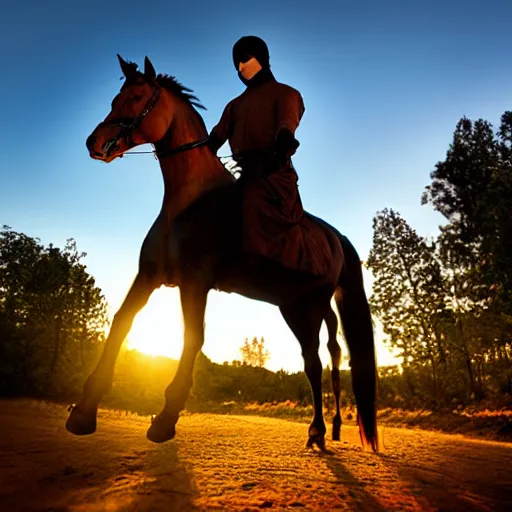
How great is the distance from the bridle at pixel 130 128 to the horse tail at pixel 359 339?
7.45 ft

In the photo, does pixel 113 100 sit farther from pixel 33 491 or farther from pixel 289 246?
pixel 33 491

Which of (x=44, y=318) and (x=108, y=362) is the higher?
(x=44, y=318)

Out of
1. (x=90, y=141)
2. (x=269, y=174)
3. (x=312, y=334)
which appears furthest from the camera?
(x=312, y=334)

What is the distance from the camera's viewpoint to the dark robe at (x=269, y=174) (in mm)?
2807

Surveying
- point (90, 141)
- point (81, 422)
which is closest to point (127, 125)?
point (90, 141)

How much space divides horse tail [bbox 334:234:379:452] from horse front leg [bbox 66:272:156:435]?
94.3 inches

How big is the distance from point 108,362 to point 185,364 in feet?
1.48

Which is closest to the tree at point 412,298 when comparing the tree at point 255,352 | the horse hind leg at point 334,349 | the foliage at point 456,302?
the foliage at point 456,302

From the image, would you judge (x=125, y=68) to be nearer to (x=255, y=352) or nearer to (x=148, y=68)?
(x=148, y=68)

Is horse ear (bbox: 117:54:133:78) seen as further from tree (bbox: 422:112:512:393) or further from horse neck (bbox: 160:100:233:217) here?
tree (bbox: 422:112:512:393)

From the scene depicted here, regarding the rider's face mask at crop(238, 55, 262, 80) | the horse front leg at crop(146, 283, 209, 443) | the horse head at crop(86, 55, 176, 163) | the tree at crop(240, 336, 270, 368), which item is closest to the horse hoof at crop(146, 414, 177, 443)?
the horse front leg at crop(146, 283, 209, 443)

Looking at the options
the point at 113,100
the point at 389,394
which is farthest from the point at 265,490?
the point at 389,394

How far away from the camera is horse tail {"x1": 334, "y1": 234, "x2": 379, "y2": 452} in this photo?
3.96 m

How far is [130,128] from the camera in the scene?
2.52 metres
